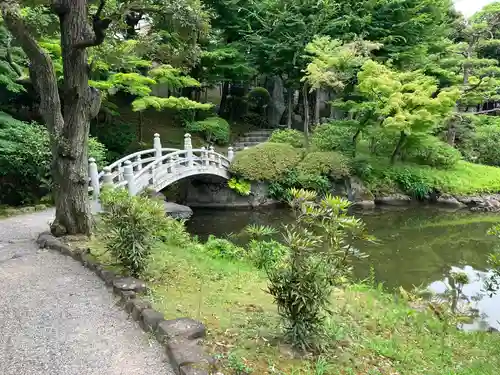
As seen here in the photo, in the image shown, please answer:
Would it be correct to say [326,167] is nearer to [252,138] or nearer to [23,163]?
[252,138]

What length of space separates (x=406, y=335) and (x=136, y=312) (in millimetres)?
3594

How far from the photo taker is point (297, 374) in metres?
3.86

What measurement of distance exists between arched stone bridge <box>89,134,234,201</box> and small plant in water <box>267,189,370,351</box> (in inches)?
294

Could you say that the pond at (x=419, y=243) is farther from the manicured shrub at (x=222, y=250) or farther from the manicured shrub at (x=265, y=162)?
the manicured shrub at (x=222, y=250)

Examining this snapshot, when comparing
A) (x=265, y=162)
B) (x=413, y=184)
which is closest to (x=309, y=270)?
(x=265, y=162)

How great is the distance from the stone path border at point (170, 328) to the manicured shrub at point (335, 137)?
14.2 metres

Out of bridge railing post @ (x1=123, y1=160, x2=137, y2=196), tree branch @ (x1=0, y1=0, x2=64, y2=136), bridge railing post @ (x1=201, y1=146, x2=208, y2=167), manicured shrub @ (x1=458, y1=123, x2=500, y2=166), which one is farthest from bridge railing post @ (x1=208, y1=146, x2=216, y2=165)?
manicured shrub @ (x1=458, y1=123, x2=500, y2=166)

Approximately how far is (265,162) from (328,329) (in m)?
12.8

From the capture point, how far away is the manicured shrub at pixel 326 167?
17141 mm

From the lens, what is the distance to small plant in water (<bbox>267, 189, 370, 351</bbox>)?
4098mm

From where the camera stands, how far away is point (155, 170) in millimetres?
13492

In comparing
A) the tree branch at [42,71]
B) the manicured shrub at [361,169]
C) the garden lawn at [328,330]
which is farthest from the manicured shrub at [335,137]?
the tree branch at [42,71]

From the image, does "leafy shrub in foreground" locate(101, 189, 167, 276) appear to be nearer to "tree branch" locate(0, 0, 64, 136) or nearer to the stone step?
"tree branch" locate(0, 0, 64, 136)

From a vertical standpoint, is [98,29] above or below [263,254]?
above
